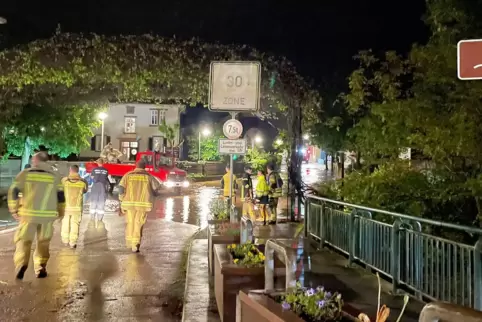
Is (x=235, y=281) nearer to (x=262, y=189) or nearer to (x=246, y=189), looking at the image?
(x=262, y=189)

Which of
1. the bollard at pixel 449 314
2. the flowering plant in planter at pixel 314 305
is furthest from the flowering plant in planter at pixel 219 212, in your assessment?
the bollard at pixel 449 314

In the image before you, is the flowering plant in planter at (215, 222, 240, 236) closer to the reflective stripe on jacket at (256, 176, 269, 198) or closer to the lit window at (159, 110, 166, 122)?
the reflective stripe on jacket at (256, 176, 269, 198)

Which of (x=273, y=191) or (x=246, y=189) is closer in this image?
(x=273, y=191)

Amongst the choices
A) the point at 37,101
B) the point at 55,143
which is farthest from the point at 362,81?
the point at 55,143

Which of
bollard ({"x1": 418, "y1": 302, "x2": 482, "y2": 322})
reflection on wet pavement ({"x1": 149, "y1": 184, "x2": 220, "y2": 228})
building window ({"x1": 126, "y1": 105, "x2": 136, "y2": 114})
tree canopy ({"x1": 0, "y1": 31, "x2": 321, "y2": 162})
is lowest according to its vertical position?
reflection on wet pavement ({"x1": 149, "y1": 184, "x2": 220, "y2": 228})

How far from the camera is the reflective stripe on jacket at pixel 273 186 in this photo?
14082 mm

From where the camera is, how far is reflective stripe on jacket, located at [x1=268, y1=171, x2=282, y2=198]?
14082 millimetres

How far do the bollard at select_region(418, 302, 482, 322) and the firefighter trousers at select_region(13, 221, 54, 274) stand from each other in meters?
6.43

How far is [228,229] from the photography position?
7633mm

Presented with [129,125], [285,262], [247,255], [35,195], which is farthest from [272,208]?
[129,125]

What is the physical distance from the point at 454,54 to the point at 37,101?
13.3 m

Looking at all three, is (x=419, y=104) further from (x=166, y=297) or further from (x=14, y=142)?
(x=14, y=142)

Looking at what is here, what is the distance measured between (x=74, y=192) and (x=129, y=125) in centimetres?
4555

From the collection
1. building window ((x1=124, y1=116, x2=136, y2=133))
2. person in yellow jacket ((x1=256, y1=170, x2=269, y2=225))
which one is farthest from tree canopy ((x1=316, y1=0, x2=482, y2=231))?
building window ((x1=124, y1=116, x2=136, y2=133))
